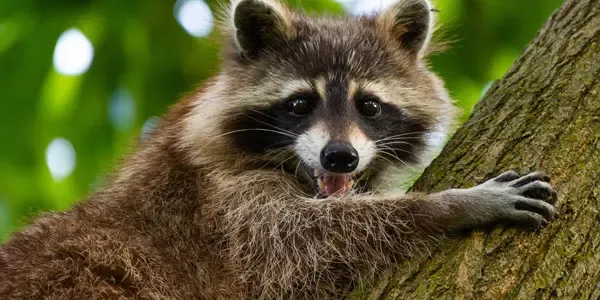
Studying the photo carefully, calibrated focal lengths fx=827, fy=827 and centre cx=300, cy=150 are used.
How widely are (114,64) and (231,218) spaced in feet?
5.18

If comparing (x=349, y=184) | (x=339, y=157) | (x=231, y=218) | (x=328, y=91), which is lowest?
(x=231, y=218)

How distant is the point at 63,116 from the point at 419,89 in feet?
8.78

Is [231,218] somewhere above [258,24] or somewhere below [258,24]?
below

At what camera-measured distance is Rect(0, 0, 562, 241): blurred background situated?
18.8ft

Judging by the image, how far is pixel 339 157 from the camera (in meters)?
4.99

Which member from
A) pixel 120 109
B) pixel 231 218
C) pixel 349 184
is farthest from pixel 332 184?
pixel 120 109

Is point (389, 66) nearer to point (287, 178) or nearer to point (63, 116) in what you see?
point (287, 178)

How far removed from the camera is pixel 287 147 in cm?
539

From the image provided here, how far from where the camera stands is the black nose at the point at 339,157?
16.3 ft

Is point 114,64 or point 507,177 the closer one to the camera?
point 507,177

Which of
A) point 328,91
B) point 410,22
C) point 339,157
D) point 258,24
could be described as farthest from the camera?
point 410,22

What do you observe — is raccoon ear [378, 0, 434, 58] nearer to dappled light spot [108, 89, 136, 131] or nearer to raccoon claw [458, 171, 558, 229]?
raccoon claw [458, 171, 558, 229]

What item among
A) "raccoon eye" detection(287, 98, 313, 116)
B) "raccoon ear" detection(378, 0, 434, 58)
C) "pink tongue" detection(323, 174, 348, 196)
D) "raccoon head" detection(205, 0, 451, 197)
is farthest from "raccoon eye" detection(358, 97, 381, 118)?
"raccoon ear" detection(378, 0, 434, 58)

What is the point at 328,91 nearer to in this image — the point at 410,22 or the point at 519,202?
the point at 410,22
